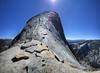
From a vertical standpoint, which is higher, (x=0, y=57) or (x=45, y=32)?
(x=45, y=32)

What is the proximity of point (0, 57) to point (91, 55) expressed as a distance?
1837 inches

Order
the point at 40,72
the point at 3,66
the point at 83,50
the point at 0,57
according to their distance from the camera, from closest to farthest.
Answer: the point at 40,72
the point at 3,66
the point at 0,57
the point at 83,50

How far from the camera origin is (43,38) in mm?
13070

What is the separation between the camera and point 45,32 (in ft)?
47.5

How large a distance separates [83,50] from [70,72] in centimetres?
4493

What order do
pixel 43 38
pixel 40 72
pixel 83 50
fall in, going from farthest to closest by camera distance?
pixel 83 50 → pixel 43 38 → pixel 40 72

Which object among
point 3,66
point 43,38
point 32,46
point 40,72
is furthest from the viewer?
point 43,38

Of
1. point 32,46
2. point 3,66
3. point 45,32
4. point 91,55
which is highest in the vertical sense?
point 45,32

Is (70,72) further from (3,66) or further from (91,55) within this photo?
(91,55)

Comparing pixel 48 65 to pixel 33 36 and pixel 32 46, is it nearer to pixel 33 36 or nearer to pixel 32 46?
pixel 32 46

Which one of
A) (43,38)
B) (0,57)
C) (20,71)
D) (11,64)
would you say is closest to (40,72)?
(20,71)

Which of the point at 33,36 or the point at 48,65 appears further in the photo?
the point at 33,36

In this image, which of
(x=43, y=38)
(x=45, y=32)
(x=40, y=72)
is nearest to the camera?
(x=40, y=72)

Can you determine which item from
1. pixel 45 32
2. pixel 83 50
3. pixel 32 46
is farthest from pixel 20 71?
pixel 83 50
